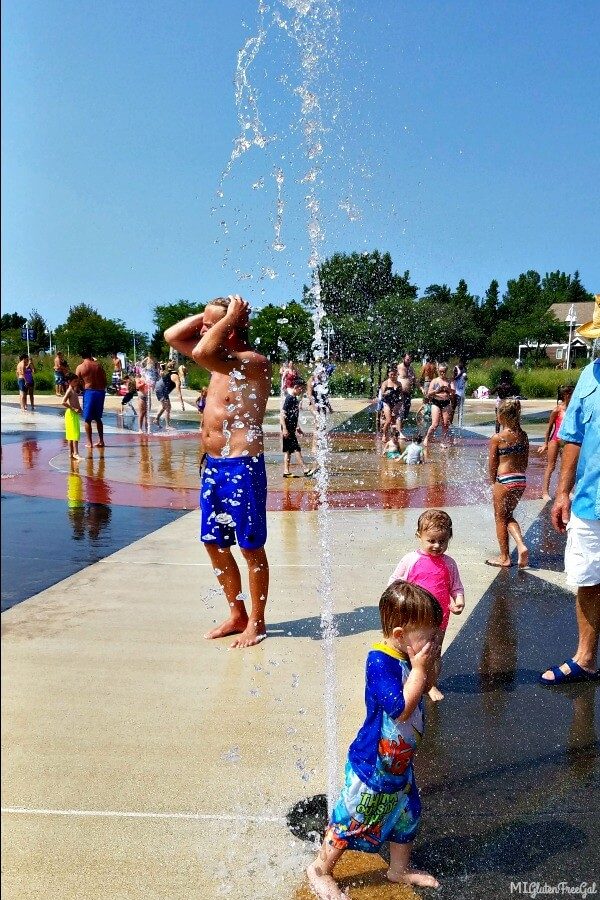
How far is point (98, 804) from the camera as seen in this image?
287cm

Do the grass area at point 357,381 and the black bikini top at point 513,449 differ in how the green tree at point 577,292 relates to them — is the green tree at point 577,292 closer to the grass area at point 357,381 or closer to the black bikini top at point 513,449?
the grass area at point 357,381

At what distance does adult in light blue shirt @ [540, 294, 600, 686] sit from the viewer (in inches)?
150

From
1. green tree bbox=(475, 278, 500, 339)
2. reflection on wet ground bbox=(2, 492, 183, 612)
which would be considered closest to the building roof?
green tree bbox=(475, 278, 500, 339)

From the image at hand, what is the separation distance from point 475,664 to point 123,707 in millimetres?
1873

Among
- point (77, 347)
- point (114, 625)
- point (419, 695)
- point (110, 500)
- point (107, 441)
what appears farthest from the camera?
point (77, 347)

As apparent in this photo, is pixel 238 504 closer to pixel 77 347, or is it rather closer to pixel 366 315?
pixel 366 315

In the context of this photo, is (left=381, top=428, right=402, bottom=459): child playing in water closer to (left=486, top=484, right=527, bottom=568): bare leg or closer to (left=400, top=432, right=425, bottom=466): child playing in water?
(left=400, top=432, right=425, bottom=466): child playing in water

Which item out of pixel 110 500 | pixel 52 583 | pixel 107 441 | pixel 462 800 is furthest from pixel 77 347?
pixel 462 800

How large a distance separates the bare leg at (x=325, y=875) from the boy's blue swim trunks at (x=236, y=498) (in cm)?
216

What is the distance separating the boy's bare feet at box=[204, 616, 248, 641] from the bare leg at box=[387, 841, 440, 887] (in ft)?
7.46

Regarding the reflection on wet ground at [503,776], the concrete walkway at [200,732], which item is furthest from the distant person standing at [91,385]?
the reflection on wet ground at [503,776]

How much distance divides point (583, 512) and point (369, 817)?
2.06 meters

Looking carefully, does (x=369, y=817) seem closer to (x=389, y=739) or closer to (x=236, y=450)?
(x=389, y=739)

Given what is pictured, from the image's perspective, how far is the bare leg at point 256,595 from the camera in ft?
14.8
